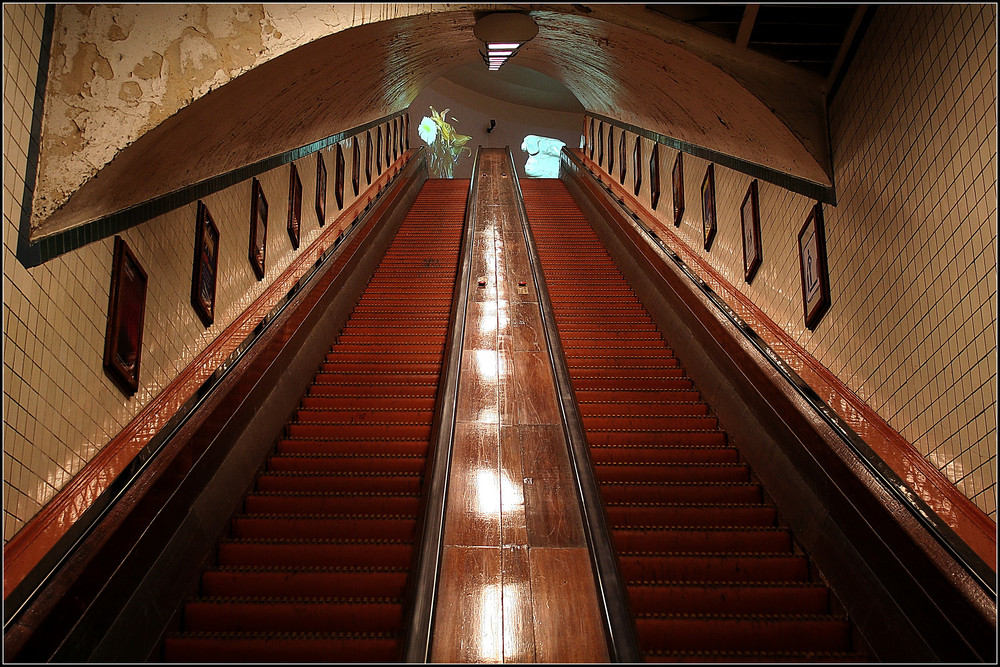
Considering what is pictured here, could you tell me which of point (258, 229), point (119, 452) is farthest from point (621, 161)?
point (119, 452)

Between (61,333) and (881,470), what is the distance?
3.45 meters

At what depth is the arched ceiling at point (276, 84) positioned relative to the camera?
2.51 meters

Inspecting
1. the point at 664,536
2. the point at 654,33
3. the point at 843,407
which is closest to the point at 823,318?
the point at 843,407

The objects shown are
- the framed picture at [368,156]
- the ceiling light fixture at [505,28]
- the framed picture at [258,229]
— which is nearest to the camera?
the ceiling light fixture at [505,28]

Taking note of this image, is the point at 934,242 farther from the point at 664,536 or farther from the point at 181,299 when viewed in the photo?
the point at 181,299

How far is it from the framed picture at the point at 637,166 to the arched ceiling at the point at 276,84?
282 cm

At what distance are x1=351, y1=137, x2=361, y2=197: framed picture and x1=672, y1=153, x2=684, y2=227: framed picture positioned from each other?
4.39m

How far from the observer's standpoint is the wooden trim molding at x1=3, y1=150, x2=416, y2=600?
2146mm

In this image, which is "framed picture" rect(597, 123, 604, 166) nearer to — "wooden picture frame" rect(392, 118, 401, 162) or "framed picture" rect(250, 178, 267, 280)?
"wooden picture frame" rect(392, 118, 401, 162)

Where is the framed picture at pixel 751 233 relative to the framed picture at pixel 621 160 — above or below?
below

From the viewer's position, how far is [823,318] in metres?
3.68

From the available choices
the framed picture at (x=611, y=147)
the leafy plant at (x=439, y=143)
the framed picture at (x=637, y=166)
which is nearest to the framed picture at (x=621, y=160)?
the framed picture at (x=611, y=147)

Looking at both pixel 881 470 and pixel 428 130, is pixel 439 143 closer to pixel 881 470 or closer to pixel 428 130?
pixel 428 130

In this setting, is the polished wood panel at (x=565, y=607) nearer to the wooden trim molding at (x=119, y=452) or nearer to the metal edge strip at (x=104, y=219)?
the wooden trim molding at (x=119, y=452)
